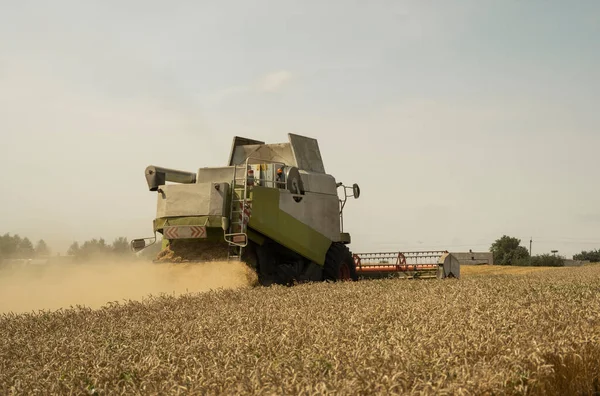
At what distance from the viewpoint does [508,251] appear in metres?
62.5

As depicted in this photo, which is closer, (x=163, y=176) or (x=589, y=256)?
(x=163, y=176)

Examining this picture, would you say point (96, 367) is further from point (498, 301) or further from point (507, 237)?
point (507, 237)

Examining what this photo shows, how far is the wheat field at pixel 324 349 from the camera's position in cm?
341

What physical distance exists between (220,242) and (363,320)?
261 inches

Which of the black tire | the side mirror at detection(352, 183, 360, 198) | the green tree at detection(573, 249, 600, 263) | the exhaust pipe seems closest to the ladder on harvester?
the exhaust pipe

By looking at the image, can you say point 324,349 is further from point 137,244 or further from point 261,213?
point 137,244

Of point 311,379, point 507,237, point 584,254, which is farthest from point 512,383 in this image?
point 584,254

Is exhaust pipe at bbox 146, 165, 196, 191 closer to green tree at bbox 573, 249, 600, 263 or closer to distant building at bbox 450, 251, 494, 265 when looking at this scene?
distant building at bbox 450, 251, 494, 265

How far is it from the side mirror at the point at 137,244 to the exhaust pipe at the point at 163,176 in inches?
39.7

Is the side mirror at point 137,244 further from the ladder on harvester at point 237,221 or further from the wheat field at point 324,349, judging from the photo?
the wheat field at point 324,349

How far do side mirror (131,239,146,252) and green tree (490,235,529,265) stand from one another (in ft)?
162

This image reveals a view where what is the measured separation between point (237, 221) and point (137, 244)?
223cm

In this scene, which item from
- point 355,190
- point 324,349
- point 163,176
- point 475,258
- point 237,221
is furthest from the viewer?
point 475,258

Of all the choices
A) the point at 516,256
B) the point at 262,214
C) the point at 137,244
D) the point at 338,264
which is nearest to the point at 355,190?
the point at 338,264
